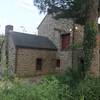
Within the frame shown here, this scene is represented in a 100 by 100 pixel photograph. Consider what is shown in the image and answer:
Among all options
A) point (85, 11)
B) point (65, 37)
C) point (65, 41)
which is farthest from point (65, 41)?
point (85, 11)

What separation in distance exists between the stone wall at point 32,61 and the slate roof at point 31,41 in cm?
45

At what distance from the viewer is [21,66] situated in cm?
2411

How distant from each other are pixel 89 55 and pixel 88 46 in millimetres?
611

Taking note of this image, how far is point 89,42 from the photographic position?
52.7 ft

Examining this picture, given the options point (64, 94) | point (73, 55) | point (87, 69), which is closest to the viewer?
point (64, 94)

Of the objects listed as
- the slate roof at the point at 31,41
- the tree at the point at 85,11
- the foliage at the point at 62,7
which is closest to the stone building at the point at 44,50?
the slate roof at the point at 31,41

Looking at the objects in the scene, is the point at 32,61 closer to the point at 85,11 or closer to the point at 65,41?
the point at 65,41

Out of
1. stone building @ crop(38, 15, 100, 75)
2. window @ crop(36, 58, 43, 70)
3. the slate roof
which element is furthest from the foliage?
window @ crop(36, 58, 43, 70)

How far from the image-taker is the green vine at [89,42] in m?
15.9

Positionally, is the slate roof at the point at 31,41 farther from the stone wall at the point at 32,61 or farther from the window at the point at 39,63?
the window at the point at 39,63

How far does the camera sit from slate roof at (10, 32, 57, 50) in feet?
81.5

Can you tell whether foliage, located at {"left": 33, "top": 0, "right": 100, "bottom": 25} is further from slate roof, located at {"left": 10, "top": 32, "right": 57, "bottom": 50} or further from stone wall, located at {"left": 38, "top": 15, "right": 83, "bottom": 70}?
slate roof, located at {"left": 10, "top": 32, "right": 57, "bottom": 50}

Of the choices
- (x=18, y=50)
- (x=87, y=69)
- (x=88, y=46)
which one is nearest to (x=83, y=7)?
(x=88, y=46)

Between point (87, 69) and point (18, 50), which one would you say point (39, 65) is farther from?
point (87, 69)
